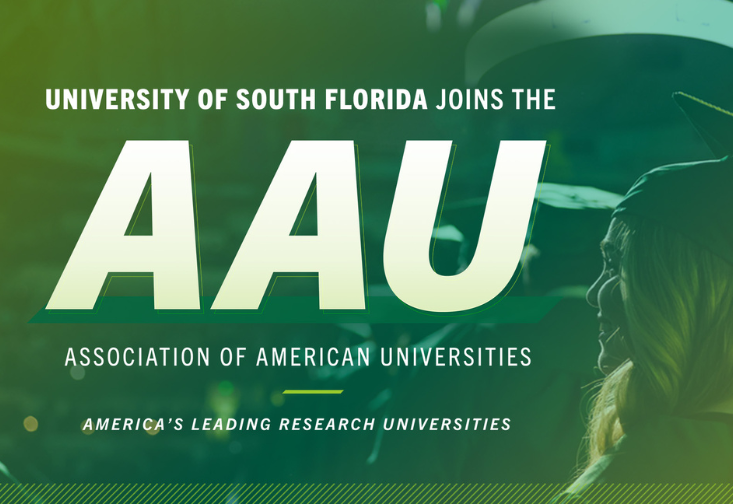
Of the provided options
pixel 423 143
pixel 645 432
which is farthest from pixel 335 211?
pixel 645 432

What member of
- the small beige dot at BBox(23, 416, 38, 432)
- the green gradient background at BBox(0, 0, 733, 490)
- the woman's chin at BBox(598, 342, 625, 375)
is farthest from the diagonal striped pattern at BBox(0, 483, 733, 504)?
the woman's chin at BBox(598, 342, 625, 375)

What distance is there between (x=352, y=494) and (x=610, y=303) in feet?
3.60

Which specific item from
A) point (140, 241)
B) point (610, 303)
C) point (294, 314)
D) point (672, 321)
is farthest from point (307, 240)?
point (672, 321)

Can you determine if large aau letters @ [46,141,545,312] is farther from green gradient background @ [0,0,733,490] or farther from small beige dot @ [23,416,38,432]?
small beige dot @ [23,416,38,432]

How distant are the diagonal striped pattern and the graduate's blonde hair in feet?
0.86

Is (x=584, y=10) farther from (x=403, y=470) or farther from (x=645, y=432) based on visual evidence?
(x=403, y=470)

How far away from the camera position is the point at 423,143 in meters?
1.94

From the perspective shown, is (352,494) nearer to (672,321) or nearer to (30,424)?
(30,424)

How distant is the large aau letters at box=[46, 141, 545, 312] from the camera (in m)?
1.93

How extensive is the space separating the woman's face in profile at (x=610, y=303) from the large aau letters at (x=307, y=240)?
291 millimetres

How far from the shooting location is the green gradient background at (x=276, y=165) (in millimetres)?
1932

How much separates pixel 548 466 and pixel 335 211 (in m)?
1.14

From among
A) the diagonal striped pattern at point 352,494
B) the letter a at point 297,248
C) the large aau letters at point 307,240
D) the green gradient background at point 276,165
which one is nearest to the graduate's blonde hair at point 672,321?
the green gradient background at point 276,165

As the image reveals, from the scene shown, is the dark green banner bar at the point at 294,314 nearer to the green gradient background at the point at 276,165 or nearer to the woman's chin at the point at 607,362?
the green gradient background at the point at 276,165
